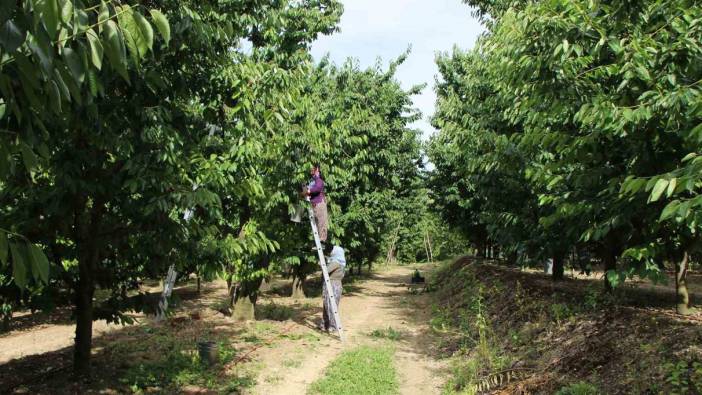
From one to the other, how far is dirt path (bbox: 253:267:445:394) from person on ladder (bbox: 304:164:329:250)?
2067 mm

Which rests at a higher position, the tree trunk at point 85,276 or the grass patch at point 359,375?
the tree trunk at point 85,276

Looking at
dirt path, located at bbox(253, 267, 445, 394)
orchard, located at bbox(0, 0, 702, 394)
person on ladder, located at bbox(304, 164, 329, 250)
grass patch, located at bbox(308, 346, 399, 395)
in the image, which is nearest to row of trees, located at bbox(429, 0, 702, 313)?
orchard, located at bbox(0, 0, 702, 394)

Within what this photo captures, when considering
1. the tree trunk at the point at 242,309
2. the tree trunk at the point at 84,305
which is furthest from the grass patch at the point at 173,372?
the tree trunk at the point at 242,309

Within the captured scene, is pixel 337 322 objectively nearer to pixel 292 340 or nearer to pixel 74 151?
pixel 292 340

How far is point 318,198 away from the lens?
10.3m

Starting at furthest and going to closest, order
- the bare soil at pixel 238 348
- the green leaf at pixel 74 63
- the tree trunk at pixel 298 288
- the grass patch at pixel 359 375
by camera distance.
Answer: the tree trunk at pixel 298 288 → the grass patch at pixel 359 375 → the bare soil at pixel 238 348 → the green leaf at pixel 74 63

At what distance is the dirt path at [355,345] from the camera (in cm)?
688

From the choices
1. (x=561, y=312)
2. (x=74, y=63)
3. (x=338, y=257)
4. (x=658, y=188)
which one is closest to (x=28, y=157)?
(x=74, y=63)

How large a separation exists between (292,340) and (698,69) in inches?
290

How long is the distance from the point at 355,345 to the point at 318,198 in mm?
2920

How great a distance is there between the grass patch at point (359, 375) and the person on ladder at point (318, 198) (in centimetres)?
288

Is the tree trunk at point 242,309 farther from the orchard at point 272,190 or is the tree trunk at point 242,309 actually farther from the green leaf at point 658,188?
the green leaf at point 658,188

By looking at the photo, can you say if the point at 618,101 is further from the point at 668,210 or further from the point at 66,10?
the point at 66,10

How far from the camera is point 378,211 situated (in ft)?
54.5
